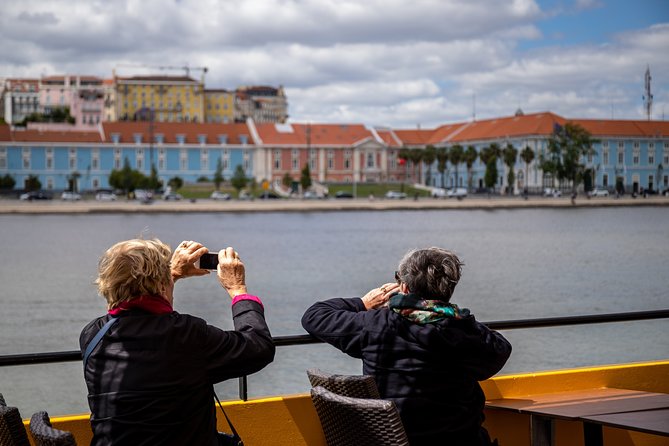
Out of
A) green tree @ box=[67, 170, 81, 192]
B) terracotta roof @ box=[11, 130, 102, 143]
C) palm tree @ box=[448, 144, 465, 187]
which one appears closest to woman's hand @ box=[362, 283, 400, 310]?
green tree @ box=[67, 170, 81, 192]

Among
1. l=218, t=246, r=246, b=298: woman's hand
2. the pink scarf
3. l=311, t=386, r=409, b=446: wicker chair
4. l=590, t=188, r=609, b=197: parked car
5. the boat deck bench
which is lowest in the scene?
l=590, t=188, r=609, b=197: parked car

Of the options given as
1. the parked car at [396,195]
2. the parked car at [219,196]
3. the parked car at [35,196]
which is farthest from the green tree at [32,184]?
the parked car at [396,195]

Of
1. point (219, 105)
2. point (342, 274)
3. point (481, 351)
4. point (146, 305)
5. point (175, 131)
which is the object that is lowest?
point (342, 274)

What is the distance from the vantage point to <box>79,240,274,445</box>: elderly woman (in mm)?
1656

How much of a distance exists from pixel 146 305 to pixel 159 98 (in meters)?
98.2

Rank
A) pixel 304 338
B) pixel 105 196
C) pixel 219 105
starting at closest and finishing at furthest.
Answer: pixel 304 338 < pixel 105 196 < pixel 219 105

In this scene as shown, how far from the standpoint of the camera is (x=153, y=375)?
1663 millimetres

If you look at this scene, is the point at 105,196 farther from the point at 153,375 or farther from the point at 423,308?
the point at 153,375

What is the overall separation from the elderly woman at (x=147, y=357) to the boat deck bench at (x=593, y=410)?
925 millimetres

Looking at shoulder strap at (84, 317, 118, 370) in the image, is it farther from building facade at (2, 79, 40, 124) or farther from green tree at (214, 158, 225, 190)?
building facade at (2, 79, 40, 124)

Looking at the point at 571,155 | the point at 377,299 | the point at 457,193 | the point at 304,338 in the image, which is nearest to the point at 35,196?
the point at 457,193

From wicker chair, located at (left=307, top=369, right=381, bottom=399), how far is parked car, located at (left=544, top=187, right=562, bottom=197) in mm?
49159

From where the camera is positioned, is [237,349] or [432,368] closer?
[237,349]

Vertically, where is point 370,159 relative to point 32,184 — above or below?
above
